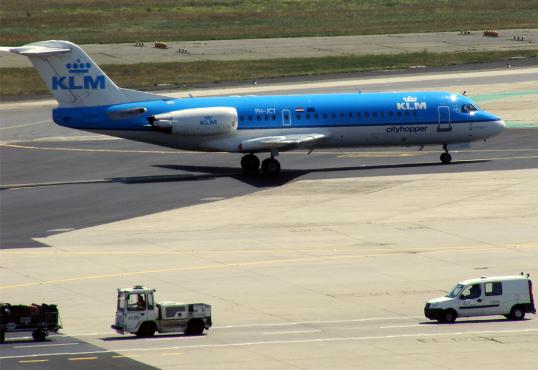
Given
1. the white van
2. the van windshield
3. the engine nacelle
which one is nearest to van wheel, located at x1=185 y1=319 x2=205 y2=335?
the white van

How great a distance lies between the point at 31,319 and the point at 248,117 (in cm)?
3602

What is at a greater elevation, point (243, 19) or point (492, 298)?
point (243, 19)

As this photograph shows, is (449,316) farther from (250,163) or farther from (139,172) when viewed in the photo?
(139,172)

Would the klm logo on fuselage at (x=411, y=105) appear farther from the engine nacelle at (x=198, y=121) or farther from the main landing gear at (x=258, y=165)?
the engine nacelle at (x=198, y=121)

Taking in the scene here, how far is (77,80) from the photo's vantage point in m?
77.2

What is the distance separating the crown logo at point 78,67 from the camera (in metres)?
77.4

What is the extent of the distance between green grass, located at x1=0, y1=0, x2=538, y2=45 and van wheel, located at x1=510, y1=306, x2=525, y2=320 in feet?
357

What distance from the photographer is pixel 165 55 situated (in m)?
142

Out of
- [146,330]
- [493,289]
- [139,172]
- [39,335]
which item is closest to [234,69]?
[139,172]

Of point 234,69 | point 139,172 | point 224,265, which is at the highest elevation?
point 234,69

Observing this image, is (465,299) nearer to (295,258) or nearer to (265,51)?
(295,258)

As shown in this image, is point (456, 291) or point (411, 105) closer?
point (456, 291)

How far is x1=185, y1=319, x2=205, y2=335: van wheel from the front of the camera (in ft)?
149

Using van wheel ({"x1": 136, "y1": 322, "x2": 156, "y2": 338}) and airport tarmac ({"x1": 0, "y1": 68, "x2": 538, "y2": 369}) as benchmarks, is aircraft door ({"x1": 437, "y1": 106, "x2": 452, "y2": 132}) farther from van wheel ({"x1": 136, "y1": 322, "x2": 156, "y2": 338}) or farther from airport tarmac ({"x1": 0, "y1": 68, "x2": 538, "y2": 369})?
van wheel ({"x1": 136, "y1": 322, "x2": 156, "y2": 338})
